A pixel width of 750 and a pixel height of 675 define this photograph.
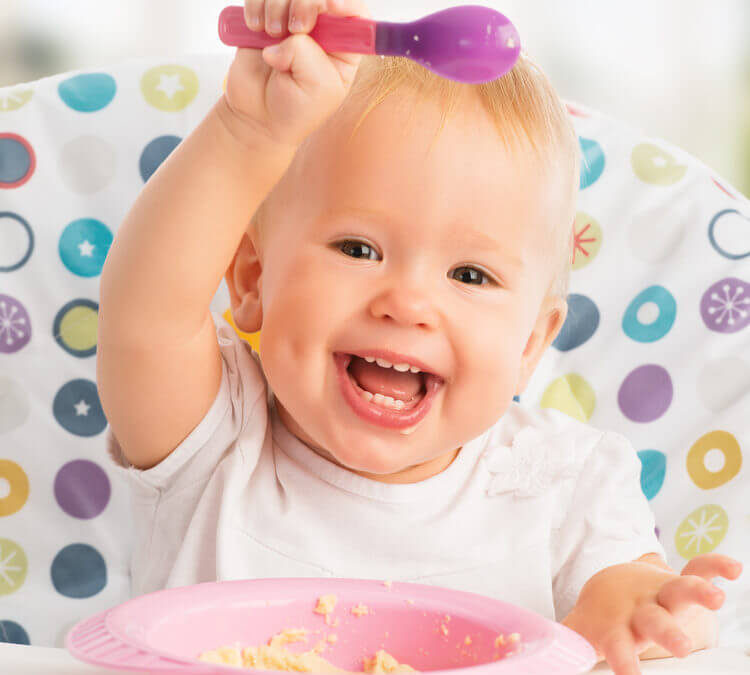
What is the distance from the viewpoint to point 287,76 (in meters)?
0.54

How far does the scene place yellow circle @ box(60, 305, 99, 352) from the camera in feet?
3.41

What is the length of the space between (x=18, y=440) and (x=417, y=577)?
0.45m

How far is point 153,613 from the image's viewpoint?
19.2 inches

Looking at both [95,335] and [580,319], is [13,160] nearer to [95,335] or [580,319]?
[95,335]

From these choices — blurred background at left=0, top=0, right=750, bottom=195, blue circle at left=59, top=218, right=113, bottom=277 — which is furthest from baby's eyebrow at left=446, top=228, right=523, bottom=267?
blurred background at left=0, top=0, right=750, bottom=195

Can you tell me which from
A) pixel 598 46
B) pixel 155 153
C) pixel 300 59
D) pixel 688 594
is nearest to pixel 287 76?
pixel 300 59

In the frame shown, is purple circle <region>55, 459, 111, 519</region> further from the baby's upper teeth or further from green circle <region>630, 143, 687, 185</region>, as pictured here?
green circle <region>630, 143, 687, 185</region>

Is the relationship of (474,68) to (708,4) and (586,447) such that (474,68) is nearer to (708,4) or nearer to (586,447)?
(586,447)

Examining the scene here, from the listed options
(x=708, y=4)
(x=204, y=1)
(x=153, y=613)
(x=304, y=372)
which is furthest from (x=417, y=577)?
(x=708, y=4)

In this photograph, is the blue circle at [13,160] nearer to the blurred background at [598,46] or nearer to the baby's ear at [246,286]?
the baby's ear at [246,286]

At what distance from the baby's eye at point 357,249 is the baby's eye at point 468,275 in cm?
6

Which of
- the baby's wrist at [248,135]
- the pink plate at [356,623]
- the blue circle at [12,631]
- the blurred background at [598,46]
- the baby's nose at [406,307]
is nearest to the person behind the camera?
the pink plate at [356,623]

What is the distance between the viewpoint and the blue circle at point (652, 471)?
1049mm

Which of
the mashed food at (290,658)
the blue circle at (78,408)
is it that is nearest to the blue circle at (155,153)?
the blue circle at (78,408)
